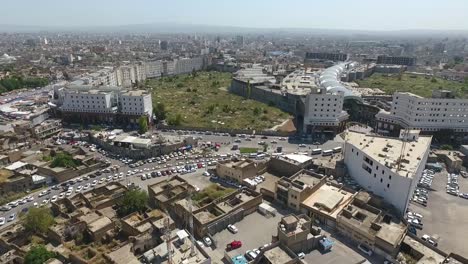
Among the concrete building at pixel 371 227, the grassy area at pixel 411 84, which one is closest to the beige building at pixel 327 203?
the concrete building at pixel 371 227

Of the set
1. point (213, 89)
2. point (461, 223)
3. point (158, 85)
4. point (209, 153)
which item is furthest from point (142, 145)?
point (158, 85)

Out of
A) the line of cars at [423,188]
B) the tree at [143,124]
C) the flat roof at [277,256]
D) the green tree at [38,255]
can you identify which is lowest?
the green tree at [38,255]

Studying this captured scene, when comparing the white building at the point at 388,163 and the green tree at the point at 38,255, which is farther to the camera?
the white building at the point at 388,163

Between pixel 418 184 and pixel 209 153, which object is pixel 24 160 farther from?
pixel 418 184

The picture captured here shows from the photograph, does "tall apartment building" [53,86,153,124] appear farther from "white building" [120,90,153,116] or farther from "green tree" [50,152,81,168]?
"green tree" [50,152,81,168]

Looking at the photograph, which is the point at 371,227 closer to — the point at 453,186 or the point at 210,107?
the point at 453,186

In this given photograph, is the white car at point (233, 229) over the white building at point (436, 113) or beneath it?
beneath

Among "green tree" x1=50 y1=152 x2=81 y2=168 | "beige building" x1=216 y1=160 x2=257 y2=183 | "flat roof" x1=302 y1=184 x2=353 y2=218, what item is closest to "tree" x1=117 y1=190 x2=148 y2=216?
"beige building" x1=216 y1=160 x2=257 y2=183

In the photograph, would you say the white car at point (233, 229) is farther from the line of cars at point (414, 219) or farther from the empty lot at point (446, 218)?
the empty lot at point (446, 218)
